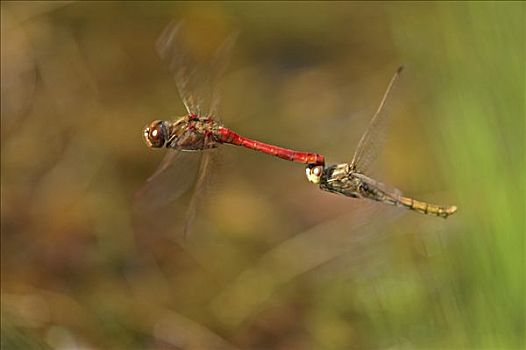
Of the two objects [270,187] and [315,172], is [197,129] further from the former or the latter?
[270,187]

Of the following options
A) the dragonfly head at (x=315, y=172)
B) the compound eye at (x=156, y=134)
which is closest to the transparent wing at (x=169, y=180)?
the compound eye at (x=156, y=134)

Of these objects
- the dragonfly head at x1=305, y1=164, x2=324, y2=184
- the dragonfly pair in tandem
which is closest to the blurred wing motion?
the dragonfly pair in tandem

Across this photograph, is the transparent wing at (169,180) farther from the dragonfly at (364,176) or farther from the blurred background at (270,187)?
the dragonfly at (364,176)

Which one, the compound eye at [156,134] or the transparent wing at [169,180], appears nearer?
the compound eye at [156,134]

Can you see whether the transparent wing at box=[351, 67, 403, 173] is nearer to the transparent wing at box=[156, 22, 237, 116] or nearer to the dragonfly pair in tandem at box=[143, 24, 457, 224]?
the dragonfly pair in tandem at box=[143, 24, 457, 224]

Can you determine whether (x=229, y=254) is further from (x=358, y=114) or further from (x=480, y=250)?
(x=480, y=250)

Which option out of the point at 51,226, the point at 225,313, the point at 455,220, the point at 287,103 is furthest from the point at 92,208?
the point at 455,220

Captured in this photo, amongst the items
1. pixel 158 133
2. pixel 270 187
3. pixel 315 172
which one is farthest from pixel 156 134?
pixel 270 187
